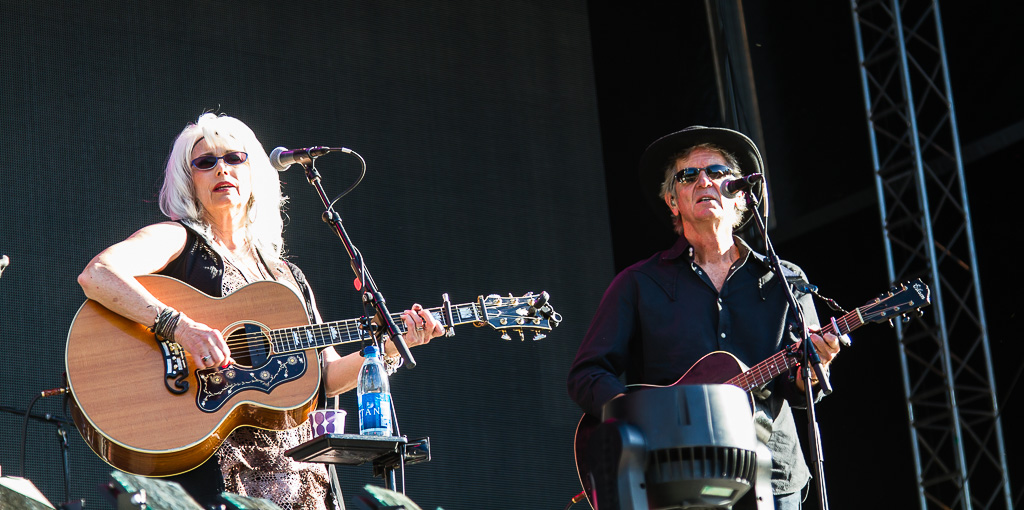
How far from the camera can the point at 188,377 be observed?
10.6ft

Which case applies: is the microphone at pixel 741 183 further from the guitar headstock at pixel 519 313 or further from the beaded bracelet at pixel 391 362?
the beaded bracelet at pixel 391 362

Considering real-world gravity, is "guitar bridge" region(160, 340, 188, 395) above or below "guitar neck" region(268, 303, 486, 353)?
below

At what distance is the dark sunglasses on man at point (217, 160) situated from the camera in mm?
3568

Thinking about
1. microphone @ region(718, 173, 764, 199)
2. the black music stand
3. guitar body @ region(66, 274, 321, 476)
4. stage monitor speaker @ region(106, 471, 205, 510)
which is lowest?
stage monitor speaker @ region(106, 471, 205, 510)

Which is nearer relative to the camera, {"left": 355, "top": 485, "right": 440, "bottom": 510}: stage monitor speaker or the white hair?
{"left": 355, "top": 485, "right": 440, "bottom": 510}: stage monitor speaker

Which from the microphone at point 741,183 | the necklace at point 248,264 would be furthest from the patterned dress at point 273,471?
the microphone at point 741,183

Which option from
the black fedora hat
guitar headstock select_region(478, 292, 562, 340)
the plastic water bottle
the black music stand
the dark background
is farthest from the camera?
the dark background

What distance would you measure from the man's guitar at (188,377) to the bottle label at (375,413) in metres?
0.29

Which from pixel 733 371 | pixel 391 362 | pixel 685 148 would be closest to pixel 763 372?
pixel 733 371

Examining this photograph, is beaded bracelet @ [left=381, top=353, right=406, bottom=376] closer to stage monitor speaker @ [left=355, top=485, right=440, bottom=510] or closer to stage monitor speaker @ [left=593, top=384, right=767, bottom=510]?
stage monitor speaker @ [left=593, top=384, right=767, bottom=510]

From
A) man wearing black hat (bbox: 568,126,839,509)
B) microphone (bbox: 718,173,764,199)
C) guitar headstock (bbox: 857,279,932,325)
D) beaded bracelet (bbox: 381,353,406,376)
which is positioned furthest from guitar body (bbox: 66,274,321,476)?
guitar headstock (bbox: 857,279,932,325)

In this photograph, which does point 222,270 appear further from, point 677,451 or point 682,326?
point 677,451

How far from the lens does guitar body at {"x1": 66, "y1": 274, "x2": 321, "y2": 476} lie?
3129 millimetres

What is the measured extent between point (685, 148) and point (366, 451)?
1.81m
